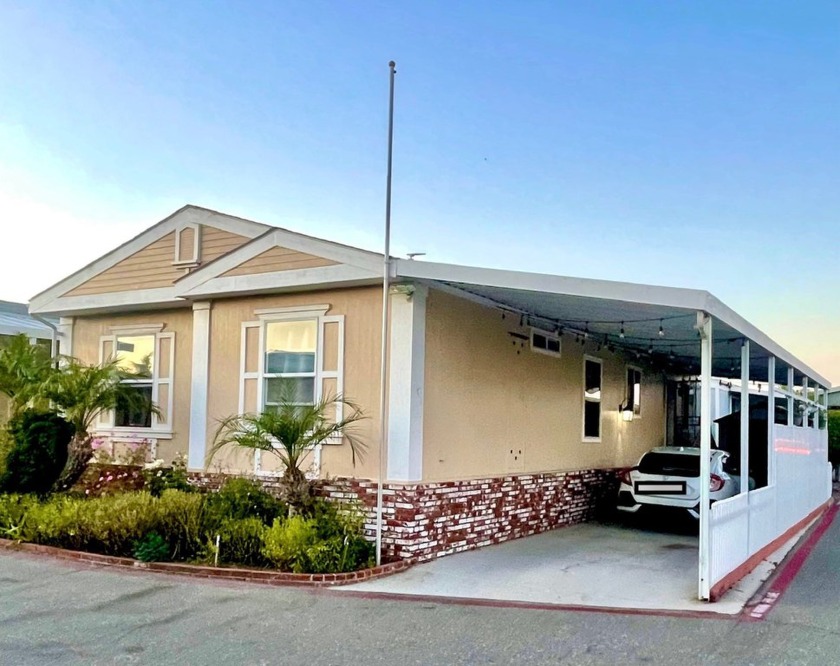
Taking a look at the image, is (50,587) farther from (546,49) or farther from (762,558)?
(546,49)

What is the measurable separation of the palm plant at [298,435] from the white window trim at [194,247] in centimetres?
292

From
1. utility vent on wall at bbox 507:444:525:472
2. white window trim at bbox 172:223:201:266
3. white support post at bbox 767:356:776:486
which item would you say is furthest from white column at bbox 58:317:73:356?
white support post at bbox 767:356:776:486

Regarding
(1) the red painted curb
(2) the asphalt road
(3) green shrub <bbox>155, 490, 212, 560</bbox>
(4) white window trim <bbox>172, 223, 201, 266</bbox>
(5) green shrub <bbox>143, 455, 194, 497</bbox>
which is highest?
(4) white window trim <bbox>172, 223, 201, 266</bbox>

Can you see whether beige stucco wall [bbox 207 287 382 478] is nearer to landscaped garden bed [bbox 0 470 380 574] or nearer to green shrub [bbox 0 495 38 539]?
landscaped garden bed [bbox 0 470 380 574]

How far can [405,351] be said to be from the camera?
890cm

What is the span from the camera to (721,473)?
11.5 metres

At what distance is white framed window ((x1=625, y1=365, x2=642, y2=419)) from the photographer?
15.2 m

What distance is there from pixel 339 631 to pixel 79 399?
20.5 ft

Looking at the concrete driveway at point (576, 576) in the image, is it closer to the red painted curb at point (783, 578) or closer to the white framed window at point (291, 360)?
the red painted curb at point (783, 578)

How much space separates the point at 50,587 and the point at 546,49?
10262mm

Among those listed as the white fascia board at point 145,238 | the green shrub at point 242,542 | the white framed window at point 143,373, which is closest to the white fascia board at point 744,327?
the green shrub at point 242,542

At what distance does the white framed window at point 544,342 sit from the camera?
1149 centimetres

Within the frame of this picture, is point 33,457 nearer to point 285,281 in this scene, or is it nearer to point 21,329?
point 285,281

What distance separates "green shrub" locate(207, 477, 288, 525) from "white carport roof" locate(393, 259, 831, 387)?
3.06 metres
